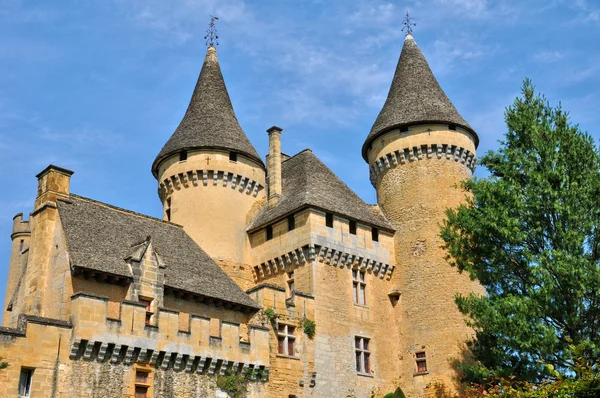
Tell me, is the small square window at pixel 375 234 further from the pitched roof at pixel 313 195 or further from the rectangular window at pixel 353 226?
the rectangular window at pixel 353 226

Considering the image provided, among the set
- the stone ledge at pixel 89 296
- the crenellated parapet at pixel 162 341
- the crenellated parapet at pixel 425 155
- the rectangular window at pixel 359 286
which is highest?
the crenellated parapet at pixel 425 155

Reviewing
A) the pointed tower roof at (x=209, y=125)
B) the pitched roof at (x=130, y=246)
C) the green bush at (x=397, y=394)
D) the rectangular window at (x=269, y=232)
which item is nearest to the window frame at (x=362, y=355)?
the green bush at (x=397, y=394)

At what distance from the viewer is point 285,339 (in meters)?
27.0

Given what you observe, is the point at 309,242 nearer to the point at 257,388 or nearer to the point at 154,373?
the point at 257,388

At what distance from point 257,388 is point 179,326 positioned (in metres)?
3.32

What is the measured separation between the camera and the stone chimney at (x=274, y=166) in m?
32.8

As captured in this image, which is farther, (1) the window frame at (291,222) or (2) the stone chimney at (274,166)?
(2) the stone chimney at (274,166)

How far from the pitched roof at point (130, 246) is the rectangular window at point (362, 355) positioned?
16.5 ft

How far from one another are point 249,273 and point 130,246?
741cm

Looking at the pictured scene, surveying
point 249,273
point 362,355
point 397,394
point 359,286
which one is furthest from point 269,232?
point 397,394

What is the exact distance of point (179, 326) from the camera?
2491cm

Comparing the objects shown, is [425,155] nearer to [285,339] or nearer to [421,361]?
[421,361]

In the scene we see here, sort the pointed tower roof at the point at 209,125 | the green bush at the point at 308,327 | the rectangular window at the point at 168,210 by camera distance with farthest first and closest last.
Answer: the rectangular window at the point at 168,210 → the pointed tower roof at the point at 209,125 → the green bush at the point at 308,327

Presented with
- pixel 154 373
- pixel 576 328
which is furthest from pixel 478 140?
pixel 154 373
